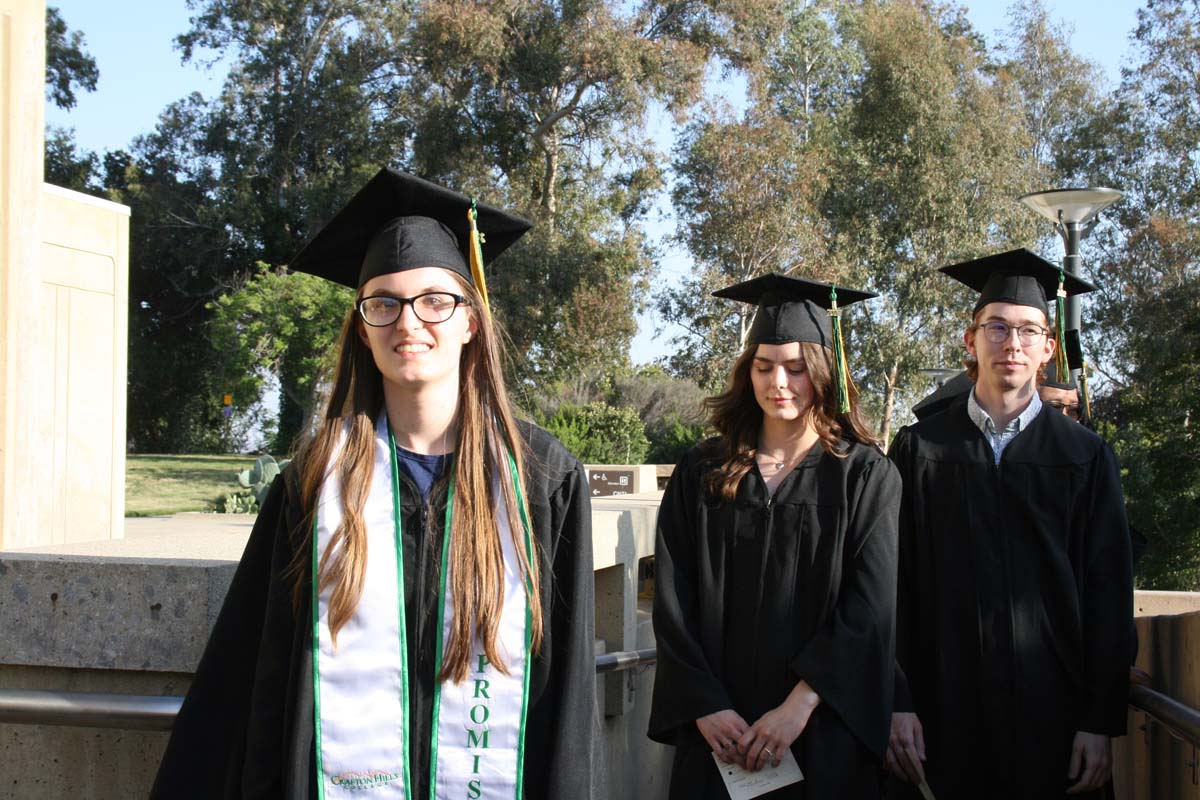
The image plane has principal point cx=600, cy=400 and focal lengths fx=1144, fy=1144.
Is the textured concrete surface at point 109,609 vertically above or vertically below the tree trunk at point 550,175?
below

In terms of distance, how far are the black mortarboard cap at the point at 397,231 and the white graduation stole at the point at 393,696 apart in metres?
0.54

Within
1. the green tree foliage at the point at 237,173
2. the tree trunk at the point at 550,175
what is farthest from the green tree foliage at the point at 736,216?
the green tree foliage at the point at 237,173

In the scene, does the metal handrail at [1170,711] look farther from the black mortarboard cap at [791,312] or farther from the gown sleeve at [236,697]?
the gown sleeve at [236,697]

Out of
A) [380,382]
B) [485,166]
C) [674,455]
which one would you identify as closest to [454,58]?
[485,166]

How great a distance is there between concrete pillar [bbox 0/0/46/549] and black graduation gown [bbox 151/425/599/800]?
7.31ft

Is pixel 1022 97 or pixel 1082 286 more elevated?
pixel 1022 97

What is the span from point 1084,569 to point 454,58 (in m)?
24.4

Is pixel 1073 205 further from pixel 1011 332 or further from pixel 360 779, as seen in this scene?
pixel 360 779

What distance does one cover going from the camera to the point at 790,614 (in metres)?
3.33

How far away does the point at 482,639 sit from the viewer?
230 centimetres

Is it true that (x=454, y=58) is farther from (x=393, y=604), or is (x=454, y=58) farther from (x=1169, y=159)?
(x=393, y=604)

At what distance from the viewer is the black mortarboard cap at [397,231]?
8.23ft

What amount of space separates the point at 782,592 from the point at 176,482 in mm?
18319

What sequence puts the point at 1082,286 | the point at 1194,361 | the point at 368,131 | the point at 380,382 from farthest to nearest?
the point at 368,131, the point at 1194,361, the point at 1082,286, the point at 380,382
